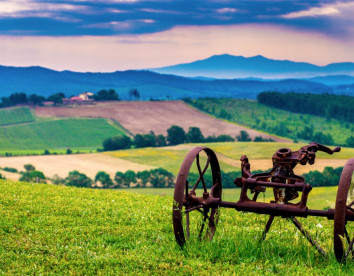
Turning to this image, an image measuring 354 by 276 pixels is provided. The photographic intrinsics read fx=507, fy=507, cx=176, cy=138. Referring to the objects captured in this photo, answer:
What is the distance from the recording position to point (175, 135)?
13975 centimetres

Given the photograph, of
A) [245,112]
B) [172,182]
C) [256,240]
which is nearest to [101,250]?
[256,240]

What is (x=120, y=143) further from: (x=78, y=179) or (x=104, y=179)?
(x=104, y=179)

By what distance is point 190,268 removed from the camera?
30.0 ft

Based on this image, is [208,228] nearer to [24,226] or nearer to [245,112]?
[24,226]

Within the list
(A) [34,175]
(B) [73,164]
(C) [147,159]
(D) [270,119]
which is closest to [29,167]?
(B) [73,164]

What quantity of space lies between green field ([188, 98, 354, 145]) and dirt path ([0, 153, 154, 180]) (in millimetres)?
59399

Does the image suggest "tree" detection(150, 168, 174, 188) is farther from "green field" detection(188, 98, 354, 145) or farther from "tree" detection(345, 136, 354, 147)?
"tree" detection(345, 136, 354, 147)

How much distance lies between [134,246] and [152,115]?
145 m

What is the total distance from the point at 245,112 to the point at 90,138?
5914 cm

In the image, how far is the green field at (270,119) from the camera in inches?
6501

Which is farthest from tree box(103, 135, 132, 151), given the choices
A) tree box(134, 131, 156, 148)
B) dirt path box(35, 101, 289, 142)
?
dirt path box(35, 101, 289, 142)

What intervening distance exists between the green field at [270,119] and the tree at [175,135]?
31613 mm

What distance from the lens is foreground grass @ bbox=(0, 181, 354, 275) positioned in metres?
9.29

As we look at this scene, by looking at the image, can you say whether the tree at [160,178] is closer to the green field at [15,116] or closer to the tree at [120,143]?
the tree at [120,143]
